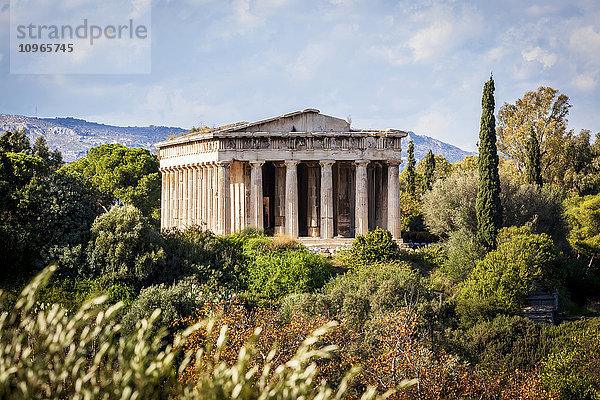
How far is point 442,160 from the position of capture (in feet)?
270

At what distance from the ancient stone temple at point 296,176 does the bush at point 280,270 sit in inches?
242

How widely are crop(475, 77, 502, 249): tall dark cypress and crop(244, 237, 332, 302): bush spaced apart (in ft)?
28.7

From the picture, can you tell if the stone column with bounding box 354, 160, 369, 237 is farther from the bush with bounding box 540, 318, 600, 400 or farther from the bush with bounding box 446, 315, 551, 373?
the bush with bounding box 540, 318, 600, 400

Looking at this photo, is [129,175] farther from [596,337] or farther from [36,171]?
[596,337]

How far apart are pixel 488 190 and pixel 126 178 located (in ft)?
121

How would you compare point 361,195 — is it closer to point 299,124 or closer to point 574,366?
point 299,124

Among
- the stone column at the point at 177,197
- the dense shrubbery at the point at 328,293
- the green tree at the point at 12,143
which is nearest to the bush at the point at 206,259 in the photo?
the dense shrubbery at the point at 328,293

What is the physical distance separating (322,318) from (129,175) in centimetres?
4132

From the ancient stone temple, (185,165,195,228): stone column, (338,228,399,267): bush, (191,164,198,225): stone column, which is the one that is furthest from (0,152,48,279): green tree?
(338,228,399,267): bush

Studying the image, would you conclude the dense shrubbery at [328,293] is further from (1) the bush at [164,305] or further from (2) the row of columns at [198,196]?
(2) the row of columns at [198,196]

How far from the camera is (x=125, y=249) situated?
95.3 feet

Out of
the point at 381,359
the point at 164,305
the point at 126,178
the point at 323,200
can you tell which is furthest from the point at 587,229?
the point at 126,178

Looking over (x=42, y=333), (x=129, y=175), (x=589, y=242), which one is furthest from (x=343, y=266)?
(x=129, y=175)

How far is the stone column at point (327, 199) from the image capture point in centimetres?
3909
